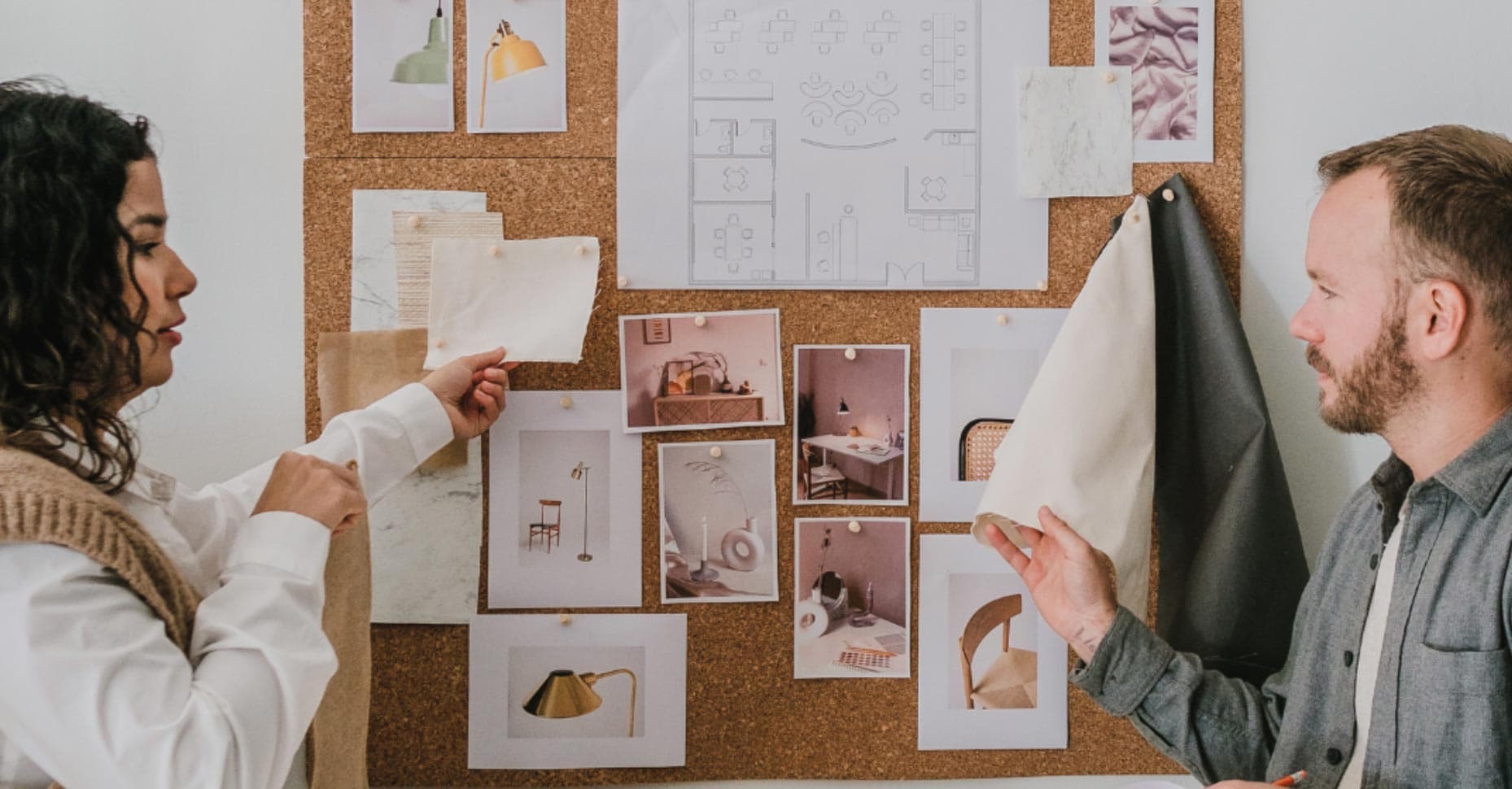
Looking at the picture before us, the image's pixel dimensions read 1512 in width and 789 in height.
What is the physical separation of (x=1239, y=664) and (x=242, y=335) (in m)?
1.07

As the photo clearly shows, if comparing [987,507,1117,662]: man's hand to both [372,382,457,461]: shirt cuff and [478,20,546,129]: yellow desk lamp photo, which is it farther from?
[478,20,546,129]: yellow desk lamp photo

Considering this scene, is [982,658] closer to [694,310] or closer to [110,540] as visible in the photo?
[694,310]

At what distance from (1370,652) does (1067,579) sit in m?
0.25

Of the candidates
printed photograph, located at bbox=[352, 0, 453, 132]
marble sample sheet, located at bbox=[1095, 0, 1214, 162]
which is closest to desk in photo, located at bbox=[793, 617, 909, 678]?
marble sample sheet, located at bbox=[1095, 0, 1214, 162]

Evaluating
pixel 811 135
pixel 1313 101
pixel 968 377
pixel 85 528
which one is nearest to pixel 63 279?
pixel 85 528

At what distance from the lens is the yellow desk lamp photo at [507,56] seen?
1.06m

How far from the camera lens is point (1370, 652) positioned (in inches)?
34.1

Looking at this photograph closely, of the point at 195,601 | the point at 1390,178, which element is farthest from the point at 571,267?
the point at 1390,178

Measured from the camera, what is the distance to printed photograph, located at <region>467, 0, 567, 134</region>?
106cm

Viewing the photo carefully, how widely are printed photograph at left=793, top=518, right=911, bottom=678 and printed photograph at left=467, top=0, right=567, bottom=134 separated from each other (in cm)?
51

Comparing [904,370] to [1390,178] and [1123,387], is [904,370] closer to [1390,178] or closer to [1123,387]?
[1123,387]

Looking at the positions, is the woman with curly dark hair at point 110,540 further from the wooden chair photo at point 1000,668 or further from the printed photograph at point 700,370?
the wooden chair photo at point 1000,668

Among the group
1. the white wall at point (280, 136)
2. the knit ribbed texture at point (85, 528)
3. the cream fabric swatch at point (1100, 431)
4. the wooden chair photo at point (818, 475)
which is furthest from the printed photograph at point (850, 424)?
the knit ribbed texture at point (85, 528)

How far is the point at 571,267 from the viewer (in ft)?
3.49
